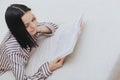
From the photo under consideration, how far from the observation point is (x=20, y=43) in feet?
4.16

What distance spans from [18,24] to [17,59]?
0.15m

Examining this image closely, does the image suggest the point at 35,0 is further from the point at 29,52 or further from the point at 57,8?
the point at 29,52

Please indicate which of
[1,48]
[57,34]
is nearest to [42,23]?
[57,34]

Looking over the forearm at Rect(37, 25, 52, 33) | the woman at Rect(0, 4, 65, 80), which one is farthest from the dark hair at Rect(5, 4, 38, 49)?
the forearm at Rect(37, 25, 52, 33)

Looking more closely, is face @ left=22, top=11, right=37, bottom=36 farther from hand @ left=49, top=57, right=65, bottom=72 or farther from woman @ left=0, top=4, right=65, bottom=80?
hand @ left=49, top=57, right=65, bottom=72

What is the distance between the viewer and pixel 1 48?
4.36 ft

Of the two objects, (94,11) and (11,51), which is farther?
(94,11)

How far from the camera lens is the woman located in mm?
1198

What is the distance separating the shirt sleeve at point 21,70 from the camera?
1192 mm

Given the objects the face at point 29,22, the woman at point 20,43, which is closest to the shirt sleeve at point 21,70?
the woman at point 20,43

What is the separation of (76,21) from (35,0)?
1.49ft

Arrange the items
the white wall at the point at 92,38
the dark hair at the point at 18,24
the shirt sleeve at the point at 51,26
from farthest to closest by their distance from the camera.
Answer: the shirt sleeve at the point at 51,26
the dark hair at the point at 18,24
the white wall at the point at 92,38

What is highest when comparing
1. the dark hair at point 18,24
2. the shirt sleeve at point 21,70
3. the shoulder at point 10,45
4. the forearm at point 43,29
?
the dark hair at point 18,24

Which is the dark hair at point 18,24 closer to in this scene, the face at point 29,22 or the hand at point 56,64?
the face at point 29,22
